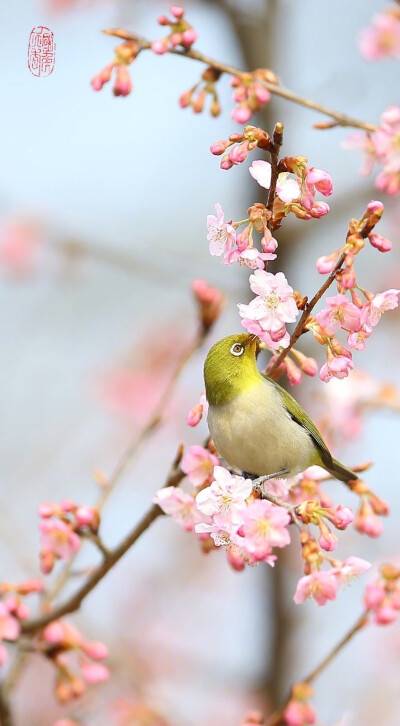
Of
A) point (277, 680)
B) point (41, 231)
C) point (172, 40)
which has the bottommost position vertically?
point (277, 680)

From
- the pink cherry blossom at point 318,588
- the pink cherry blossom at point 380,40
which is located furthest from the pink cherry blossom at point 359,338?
the pink cherry blossom at point 380,40

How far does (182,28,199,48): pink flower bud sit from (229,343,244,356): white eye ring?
2.18ft

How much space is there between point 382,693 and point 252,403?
358 centimetres

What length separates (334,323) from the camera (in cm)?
101

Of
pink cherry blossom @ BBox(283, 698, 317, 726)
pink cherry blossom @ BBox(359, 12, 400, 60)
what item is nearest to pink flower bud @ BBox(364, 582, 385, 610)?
pink cherry blossom @ BBox(283, 698, 317, 726)

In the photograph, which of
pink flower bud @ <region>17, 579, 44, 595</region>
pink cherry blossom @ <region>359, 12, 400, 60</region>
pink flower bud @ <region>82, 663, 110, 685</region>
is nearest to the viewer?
pink flower bud @ <region>17, 579, 44, 595</region>

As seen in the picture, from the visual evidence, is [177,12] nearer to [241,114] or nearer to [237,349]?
[241,114]

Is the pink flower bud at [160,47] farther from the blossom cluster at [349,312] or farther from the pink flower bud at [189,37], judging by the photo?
the blossom cluster at [349,312]

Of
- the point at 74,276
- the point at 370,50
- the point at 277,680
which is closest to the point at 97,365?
the point at 74,276

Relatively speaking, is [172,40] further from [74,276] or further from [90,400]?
[90,400]

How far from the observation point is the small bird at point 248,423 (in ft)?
4.12

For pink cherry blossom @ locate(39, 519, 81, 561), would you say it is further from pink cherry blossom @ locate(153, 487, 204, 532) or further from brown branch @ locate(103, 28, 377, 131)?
brown branch @ locate(103, 28, 377, 131)

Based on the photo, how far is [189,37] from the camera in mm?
1535

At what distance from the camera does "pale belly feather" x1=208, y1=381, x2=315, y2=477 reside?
126 centimetres
